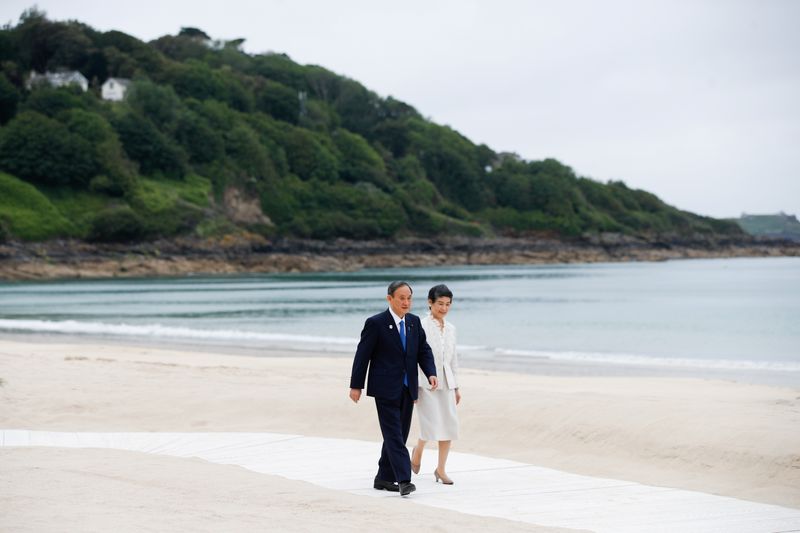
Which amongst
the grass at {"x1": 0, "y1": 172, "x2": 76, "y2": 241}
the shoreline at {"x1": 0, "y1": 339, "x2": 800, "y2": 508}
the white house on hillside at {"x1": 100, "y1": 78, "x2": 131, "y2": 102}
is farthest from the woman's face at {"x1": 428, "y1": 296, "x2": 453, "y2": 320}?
the white house on hillside at {"x1": 100, "y1": 78, "x2": 131, "y2": 102}

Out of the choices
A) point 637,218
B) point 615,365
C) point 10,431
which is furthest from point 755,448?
point 637,218

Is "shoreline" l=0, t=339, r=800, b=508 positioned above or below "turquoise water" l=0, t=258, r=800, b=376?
above

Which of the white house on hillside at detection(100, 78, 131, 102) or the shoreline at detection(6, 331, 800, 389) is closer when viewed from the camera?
the shoreline at detection(6, 331, 800, 389)

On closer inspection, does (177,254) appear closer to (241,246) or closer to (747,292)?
(241,246)

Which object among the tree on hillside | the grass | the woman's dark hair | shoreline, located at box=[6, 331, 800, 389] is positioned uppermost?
the tree on hillside

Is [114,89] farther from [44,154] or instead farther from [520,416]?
[520,416]

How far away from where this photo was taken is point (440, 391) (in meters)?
7.43

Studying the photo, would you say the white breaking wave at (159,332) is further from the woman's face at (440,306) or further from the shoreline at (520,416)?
the woman's face at (440,306)

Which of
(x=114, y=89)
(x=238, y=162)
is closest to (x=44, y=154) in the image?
(x=238, y=162)

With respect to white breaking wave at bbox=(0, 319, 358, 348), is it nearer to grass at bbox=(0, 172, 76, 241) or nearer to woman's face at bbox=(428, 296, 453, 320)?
woman's face at bbox=(428, 296, 453, 320)

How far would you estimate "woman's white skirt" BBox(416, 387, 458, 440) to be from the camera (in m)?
7.36

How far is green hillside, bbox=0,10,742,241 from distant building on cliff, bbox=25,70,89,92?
1.82 m

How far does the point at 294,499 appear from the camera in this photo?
640cm

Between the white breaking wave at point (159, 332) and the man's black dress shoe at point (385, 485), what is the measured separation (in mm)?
18539
